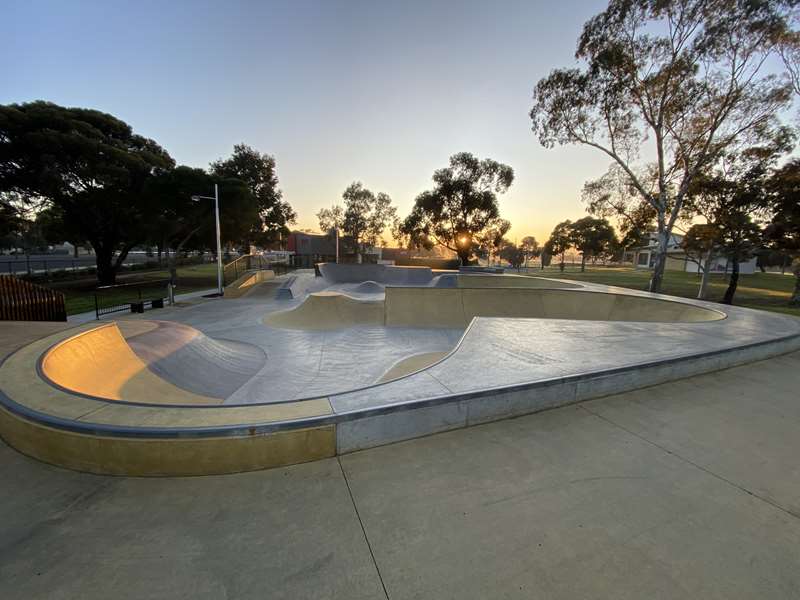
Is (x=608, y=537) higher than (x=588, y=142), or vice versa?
(x=588, y=142)

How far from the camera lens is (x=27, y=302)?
949 cm

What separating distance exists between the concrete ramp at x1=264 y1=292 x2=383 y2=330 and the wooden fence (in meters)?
6.23

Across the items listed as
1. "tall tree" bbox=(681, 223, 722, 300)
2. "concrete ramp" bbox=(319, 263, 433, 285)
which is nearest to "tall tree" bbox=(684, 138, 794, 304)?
"tall tree" bbox=(681, 223, 722, 300)

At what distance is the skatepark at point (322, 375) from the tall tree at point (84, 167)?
15.7 m

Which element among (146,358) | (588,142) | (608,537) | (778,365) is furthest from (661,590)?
(588,142)

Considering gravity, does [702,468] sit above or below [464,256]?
below

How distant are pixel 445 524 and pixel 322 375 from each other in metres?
5.46

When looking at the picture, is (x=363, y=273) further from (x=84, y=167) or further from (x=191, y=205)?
(x=84, y=167)

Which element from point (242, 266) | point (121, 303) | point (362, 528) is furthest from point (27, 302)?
point (242, 266)

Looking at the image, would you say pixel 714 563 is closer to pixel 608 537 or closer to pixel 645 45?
pixel 608 537

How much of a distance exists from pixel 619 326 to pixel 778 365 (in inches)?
84.6

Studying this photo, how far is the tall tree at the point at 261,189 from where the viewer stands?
105 feet

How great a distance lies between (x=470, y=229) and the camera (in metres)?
33.8

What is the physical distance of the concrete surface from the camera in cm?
166
